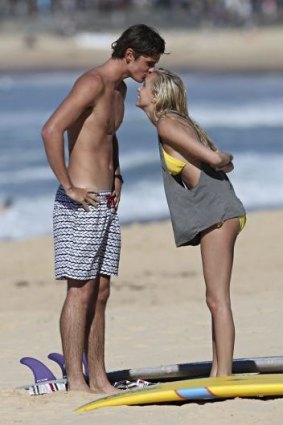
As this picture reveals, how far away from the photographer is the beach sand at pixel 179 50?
44.8 m

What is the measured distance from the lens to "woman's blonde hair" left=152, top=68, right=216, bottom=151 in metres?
5.99

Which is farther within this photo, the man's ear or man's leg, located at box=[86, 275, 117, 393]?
man's leg, located at box=[86, 275, 117, 393]

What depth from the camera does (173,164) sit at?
19.6ft

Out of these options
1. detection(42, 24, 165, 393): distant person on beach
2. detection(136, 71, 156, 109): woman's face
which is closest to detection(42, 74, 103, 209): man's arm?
detection(42, 24, 165, 393): distant person on beach

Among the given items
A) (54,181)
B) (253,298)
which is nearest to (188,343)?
(253,298)

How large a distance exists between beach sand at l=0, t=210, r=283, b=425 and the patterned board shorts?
619mm

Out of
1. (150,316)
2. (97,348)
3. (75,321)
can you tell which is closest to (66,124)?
(75,321)

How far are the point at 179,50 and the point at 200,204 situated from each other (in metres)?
41.6

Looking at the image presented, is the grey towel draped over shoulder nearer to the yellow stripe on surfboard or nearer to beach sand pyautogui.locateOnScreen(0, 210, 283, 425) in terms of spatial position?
the yellow stripe on surfboard

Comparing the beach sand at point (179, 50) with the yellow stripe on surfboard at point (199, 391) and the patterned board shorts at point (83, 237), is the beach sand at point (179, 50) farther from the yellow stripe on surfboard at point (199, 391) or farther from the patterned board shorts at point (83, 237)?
the yellow stripe on surfboard at point (199, 391)

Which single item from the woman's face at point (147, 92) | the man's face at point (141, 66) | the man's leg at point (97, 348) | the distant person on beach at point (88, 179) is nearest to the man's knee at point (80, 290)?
the distant person on beach at point (88, 179)

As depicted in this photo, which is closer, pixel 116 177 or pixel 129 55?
pixel 129 55

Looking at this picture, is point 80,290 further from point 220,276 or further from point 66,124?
point 66,124

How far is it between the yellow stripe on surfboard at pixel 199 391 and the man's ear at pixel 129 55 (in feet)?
5.03
